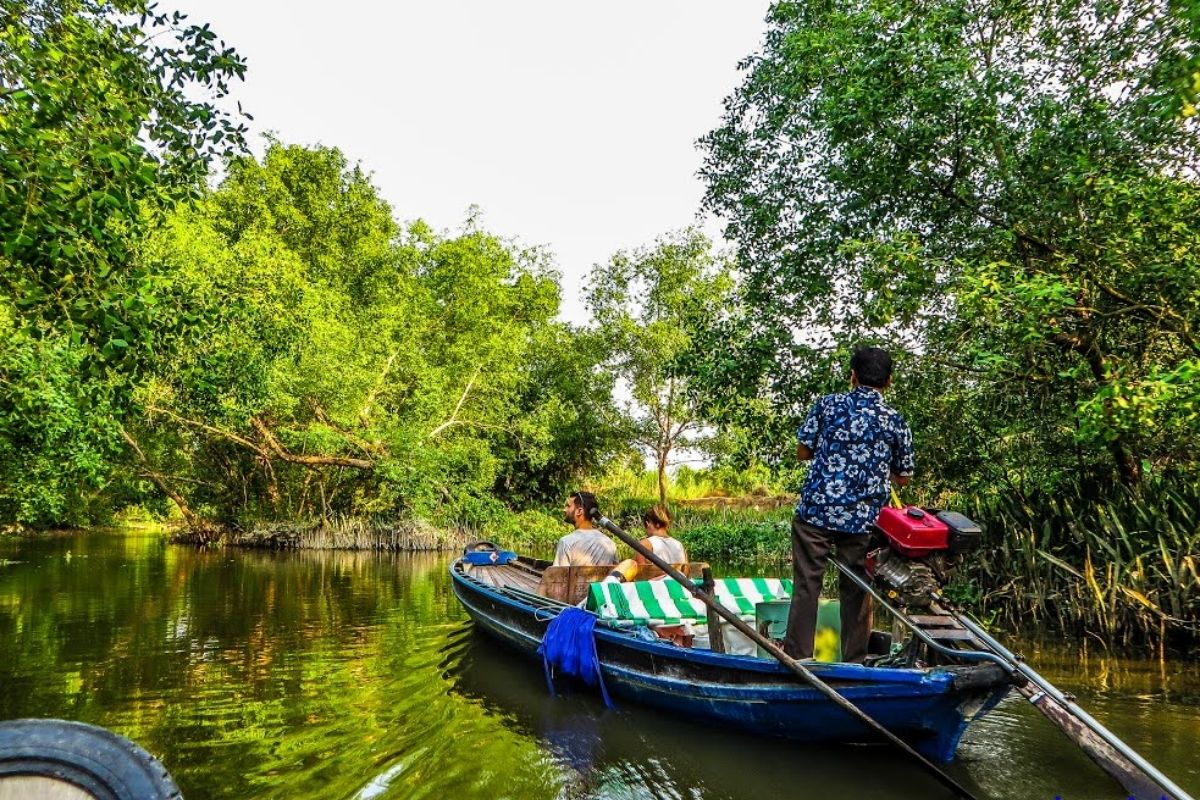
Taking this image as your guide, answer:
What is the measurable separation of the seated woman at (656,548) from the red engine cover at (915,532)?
2327 millimetres

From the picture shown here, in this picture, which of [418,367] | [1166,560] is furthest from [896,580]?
[418,367]

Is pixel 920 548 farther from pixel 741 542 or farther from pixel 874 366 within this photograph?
pixel 741 542

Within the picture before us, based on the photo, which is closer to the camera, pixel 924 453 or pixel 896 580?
pixel 896 580

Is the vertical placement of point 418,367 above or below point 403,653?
above

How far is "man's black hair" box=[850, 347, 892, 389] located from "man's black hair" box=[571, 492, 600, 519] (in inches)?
76.0

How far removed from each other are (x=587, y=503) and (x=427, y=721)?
72.3 inches

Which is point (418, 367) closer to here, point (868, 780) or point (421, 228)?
point (421, 228)

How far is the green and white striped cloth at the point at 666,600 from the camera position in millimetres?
5656

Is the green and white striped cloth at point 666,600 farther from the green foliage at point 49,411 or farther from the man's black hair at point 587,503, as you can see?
the green foliage at point 49,411

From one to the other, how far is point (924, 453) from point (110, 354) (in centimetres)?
763

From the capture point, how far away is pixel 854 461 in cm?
419

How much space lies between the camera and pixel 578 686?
596 cm

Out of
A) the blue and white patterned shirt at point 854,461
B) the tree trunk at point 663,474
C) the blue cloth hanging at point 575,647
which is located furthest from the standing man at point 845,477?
the tree trunk at point 663,474

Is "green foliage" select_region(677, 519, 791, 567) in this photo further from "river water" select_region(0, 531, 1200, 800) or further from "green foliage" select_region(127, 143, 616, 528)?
"river water" select_region(0, 531, 1200, 800)
